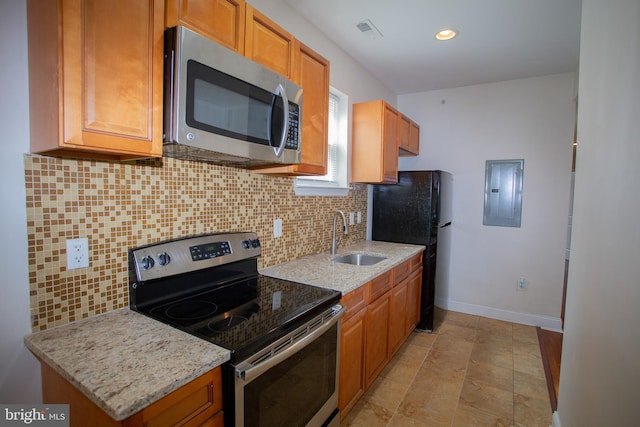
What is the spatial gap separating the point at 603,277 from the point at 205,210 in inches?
71.8

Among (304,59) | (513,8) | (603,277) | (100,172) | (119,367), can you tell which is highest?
(513,8)

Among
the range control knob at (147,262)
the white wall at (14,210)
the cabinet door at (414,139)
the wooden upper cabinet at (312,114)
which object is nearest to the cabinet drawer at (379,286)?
the wooden upper cabinet at (312,114)

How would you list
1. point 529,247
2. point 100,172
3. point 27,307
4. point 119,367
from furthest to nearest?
point 529,247
point 100,172
point 27,307
point 119,367

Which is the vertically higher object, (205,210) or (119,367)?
(205,210)

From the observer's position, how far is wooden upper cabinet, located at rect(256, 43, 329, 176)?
5.96ft

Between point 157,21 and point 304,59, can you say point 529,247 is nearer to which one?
point 304,59

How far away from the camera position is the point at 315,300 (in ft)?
4.85

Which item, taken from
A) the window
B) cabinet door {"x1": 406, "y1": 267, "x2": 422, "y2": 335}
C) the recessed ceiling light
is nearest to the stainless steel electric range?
the window

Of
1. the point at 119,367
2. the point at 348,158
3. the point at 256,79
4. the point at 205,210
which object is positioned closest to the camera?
the point at 119,367

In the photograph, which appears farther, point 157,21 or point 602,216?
point 602,216

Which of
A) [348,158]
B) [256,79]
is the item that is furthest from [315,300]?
[348,158]

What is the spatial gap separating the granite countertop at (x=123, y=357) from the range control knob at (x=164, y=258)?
0.81 ft

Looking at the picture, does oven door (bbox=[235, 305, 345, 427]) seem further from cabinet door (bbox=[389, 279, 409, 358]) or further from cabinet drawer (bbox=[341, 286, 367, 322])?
cabinet door (bbox=[389, 279, 409, 358])

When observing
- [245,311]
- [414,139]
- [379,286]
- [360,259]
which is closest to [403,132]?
[414,139]
